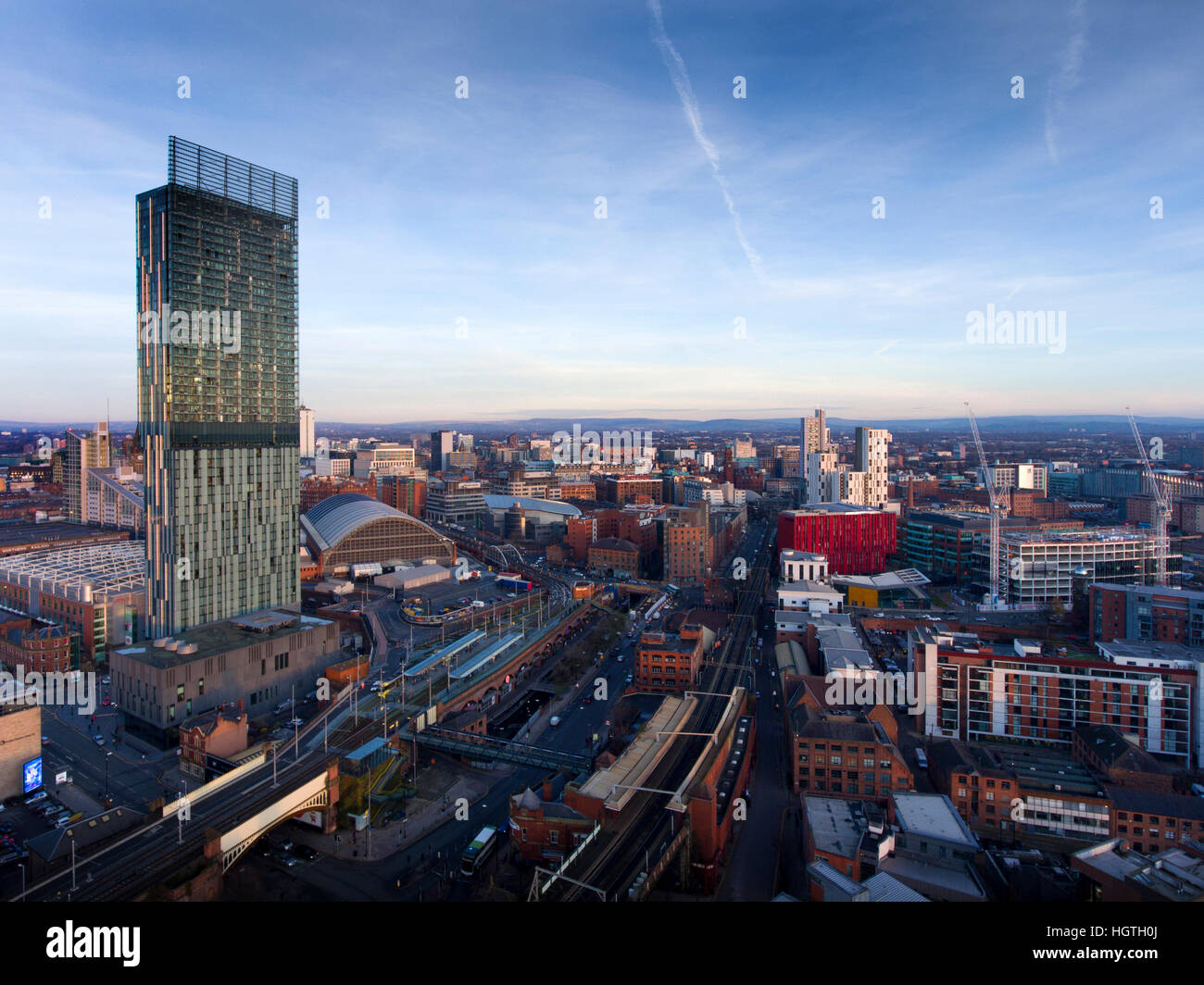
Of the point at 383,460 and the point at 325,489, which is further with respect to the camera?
the point at 383,460

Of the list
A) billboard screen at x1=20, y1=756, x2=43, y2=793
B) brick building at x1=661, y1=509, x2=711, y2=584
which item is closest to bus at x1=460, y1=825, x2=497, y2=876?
billboard screen at x1=20, y1=756, x2=43, y2=793

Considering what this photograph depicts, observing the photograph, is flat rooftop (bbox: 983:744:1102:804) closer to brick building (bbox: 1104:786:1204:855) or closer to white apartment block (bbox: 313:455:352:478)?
brick building (bbox: 1104:786:1204:855)

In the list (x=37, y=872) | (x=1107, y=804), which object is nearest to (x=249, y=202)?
(x=37, y=872)

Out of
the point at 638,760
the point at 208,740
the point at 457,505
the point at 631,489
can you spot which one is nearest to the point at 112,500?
the point at 457,505

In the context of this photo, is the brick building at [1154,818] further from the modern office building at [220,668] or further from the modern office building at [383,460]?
the modern office building at [383,460]

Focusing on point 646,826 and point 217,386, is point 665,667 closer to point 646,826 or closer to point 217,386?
point 646,826

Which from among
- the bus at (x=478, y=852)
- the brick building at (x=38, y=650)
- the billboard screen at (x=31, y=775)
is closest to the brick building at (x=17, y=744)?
the billboard screen at (x=31, y=775)
